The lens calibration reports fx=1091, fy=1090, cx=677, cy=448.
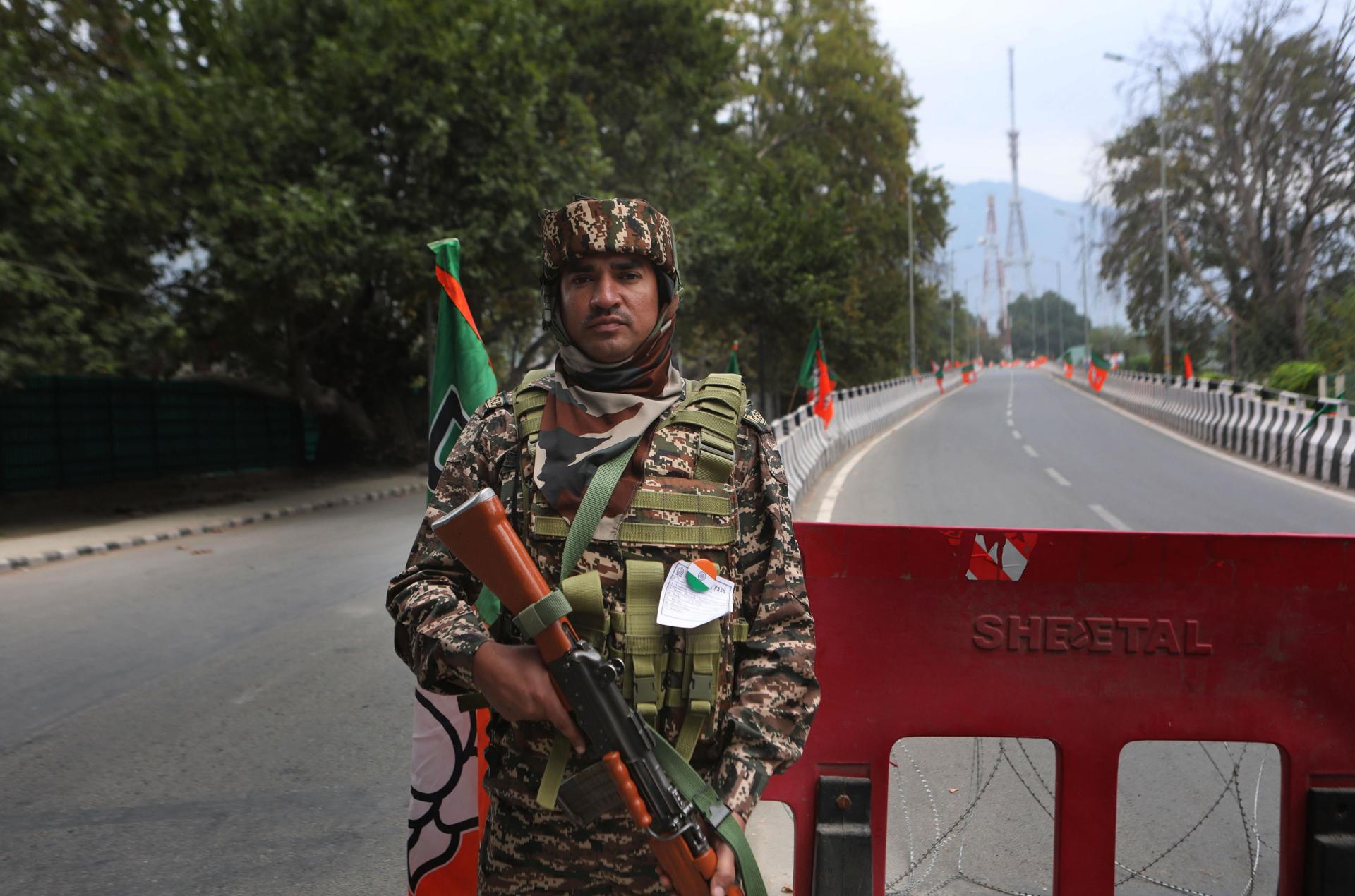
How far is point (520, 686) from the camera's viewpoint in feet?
5.56

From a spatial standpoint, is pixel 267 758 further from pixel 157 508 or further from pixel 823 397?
pixel 823 397

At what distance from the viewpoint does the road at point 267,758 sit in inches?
143

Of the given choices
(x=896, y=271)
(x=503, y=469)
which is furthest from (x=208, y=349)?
(x=896, y=271)

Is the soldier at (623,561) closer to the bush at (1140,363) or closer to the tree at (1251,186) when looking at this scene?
the tree at (1251,186)

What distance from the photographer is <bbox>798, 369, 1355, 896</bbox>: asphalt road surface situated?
3535mm

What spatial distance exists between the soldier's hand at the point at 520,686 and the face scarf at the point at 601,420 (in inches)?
9.4

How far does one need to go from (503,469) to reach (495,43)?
16.2 m

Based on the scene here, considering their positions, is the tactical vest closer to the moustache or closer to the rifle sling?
the rifle sling

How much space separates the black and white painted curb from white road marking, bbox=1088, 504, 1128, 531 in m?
10.4

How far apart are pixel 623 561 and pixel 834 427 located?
19074 millimetres

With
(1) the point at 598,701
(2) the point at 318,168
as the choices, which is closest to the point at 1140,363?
(2) the point at 318,168

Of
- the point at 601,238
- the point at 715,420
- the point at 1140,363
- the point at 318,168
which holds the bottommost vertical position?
the point at 715,420

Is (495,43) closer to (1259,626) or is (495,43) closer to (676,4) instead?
(676,4)

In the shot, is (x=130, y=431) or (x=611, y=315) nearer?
(x=611, y=315)
